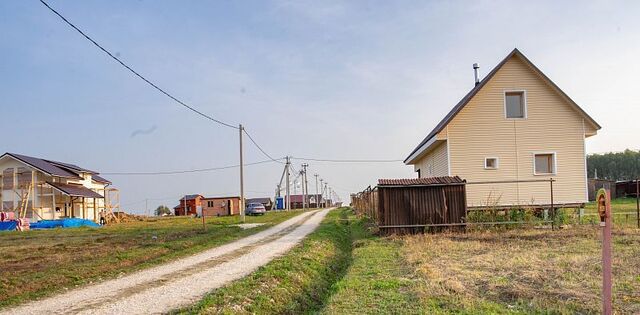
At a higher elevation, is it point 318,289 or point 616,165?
point 616,165

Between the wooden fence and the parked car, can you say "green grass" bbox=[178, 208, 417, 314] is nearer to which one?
the wooden fence

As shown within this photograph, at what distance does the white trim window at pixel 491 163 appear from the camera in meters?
20.6

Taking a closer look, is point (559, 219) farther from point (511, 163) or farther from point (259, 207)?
point (259, 207)

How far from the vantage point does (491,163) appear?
20859 mm

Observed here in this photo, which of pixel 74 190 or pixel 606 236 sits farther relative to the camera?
pixel 74 190

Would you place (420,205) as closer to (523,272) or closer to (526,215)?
(526,215)

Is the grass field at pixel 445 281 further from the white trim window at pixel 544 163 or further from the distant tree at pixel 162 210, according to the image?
the distant tree at pixel 162 210

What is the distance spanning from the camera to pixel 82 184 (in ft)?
172

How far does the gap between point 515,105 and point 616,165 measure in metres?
91.7

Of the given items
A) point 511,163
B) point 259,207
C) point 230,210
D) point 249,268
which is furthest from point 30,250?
point 230,210

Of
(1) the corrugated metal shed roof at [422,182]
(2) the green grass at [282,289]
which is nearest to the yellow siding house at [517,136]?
(1) the corrugated metal shed roof at [422,182]

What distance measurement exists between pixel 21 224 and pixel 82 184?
1762cm

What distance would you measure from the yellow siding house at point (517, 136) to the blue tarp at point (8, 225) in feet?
98.0

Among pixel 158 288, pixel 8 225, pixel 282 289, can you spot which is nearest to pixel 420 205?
pixel 282 289
